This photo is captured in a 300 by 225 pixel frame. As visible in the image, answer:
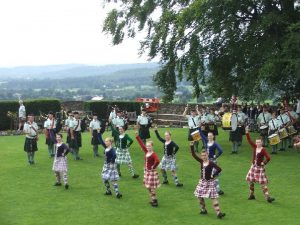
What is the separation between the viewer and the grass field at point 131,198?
47.0ft

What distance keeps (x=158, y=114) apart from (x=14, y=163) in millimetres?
20539

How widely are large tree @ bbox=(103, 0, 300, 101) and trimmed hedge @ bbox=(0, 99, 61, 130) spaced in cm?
1064

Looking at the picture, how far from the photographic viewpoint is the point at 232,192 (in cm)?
1725

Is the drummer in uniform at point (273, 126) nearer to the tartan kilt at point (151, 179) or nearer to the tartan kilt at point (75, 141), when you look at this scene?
the tartan kilt at point (75, 141)

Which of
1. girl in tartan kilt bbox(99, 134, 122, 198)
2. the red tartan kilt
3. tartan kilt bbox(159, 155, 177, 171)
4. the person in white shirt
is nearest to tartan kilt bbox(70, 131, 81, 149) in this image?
tartan kilt bbox(159, 155, 177, 171)

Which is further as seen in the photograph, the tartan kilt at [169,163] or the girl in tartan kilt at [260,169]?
the tartan kilt at [169,163]

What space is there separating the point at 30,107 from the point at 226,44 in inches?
666

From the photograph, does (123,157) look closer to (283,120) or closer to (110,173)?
(110,173)

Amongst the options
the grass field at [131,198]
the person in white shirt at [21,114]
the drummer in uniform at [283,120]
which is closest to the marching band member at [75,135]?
the grass field at [131,198]

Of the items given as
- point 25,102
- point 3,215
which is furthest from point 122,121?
point 25,102

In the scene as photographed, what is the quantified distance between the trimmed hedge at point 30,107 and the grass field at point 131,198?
13.4 m

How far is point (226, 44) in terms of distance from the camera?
92.7 feet

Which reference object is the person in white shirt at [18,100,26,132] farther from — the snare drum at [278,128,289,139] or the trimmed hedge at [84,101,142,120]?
the snare drum at [278,128,289,139]

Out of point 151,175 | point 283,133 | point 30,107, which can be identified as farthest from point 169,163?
point 30,107
